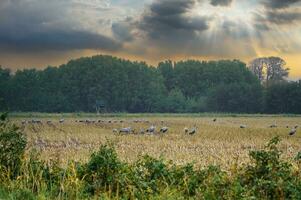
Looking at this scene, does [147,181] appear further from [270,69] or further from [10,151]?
[270,69]

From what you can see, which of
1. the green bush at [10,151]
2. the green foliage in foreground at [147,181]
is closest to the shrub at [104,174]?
the green foliage in foreground at [147,181]

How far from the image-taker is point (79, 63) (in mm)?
129125

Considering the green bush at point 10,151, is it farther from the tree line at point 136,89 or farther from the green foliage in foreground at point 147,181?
the tree line at point 136,89

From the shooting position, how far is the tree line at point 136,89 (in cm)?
10331

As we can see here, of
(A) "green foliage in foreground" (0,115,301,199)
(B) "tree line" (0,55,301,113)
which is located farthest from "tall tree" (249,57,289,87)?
(A) "green foliage in foreground" (0,115,301,199)

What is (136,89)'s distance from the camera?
385 feet

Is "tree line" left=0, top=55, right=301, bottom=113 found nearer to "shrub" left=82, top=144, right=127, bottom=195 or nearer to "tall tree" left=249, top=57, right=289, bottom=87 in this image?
"tall tree" left=249, top=57, right=289, bottom=87

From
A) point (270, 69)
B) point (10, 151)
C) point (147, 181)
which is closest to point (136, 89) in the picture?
point (270, 69)

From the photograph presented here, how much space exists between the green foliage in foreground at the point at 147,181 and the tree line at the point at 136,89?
90269 millimetres

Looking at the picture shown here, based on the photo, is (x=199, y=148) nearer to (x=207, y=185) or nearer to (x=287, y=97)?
(x=207, y=185)

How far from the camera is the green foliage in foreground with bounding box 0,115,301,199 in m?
10.2

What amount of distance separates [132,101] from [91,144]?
8797 cm

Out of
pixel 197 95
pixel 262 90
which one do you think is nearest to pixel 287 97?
pixel 262 90

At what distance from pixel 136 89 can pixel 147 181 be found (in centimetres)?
10632
